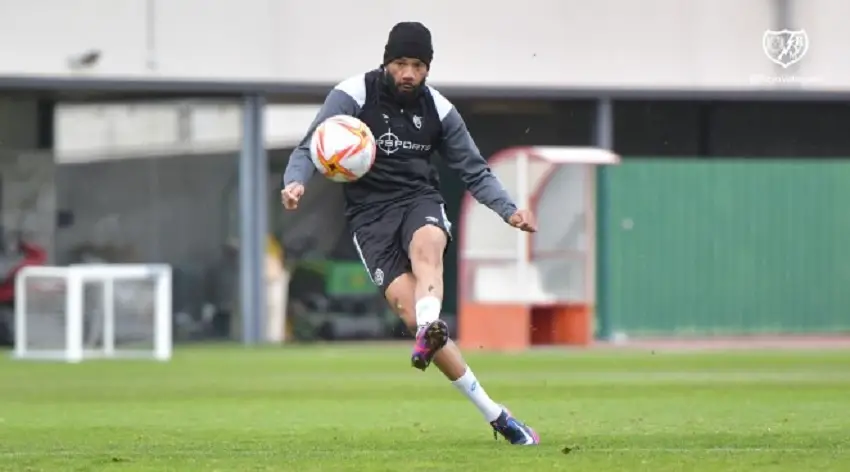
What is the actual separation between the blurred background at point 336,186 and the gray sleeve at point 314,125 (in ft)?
55.1

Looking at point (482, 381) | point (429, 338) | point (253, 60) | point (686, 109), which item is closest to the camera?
point (429, 338)

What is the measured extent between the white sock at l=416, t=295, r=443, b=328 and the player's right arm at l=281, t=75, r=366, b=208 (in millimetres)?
930

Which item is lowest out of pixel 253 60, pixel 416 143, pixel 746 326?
pixel 746 326

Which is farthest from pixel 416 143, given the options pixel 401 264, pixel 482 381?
pixel 482 381

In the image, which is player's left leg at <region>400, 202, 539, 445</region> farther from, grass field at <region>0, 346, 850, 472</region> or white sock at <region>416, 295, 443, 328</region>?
grass field at <region>0, 346, 850, 472</region>

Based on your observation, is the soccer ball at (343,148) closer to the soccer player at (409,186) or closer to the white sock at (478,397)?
the soccer player at (409,186)

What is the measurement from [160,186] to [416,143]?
1825 cm

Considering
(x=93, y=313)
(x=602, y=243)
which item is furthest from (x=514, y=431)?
(x=602, y=243)

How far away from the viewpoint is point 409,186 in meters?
10.9

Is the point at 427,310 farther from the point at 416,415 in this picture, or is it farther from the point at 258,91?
the point at 258,91

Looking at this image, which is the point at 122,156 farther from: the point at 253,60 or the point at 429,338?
the point at 429,338

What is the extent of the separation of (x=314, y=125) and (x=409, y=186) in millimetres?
617

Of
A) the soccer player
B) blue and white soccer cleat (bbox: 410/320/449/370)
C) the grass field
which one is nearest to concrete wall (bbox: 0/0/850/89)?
the grass field

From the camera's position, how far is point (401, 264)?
1069 centimetres
